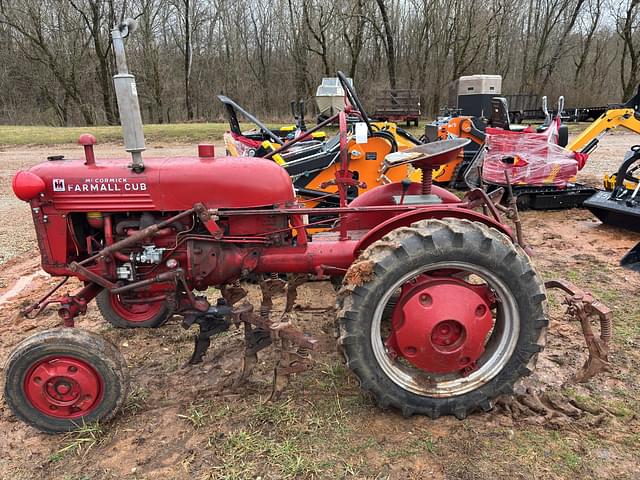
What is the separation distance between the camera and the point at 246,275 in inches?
114

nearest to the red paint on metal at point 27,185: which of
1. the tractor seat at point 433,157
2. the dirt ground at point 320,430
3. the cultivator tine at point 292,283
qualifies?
the dirt ground at point 320,430

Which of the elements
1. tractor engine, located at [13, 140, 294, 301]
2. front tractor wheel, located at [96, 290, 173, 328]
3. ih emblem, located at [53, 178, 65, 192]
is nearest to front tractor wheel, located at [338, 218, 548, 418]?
tractor engine, located at [13, 140, 294, 301]

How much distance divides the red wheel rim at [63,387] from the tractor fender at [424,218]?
1.61m

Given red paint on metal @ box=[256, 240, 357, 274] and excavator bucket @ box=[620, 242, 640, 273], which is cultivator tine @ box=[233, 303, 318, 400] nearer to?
red paint on metal @ box=[256, 240, 357, 274]

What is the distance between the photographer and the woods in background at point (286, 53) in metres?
23.5

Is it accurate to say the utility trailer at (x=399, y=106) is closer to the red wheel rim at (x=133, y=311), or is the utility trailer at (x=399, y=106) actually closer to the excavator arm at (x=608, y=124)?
the excavator arm at (x=608, y=124)

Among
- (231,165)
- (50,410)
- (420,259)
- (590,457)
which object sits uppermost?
(231,165)

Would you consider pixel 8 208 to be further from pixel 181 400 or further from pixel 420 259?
pixel 420 259

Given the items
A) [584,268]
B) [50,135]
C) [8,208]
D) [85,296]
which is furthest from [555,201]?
[50,135]

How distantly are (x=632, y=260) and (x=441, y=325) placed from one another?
3493 mm

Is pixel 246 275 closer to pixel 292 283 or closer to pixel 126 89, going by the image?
pixel 292 283

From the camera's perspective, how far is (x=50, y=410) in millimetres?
2557

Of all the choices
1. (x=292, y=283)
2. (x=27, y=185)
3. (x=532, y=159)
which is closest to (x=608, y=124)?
(x=532, y=159)

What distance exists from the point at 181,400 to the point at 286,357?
74cm
